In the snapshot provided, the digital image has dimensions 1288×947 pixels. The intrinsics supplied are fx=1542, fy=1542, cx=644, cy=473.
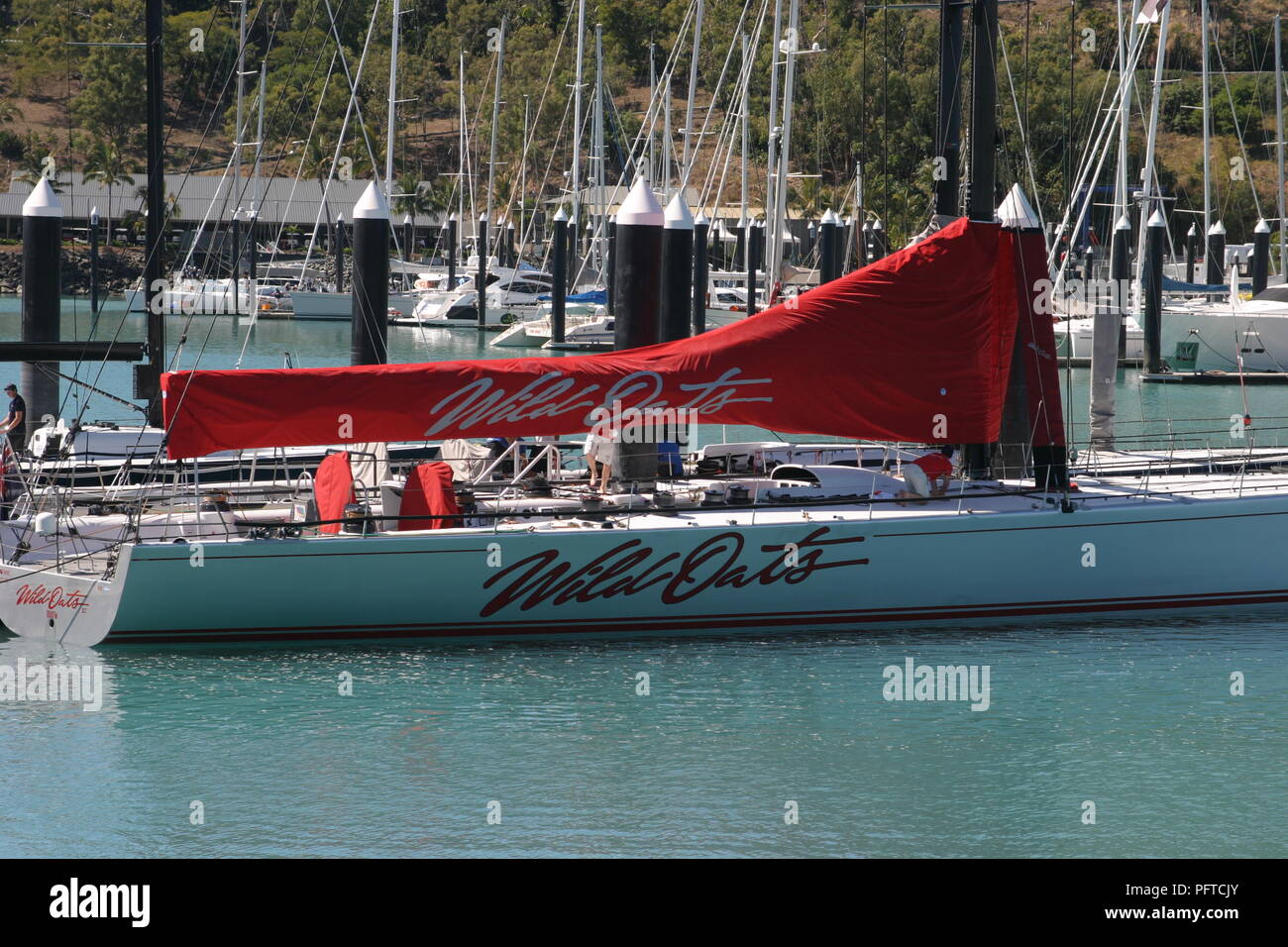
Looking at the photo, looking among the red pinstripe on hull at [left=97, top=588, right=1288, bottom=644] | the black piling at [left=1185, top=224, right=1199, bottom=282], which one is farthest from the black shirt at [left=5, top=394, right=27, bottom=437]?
the black piling at [left=1185, top=224, right=1199, bottom=282]

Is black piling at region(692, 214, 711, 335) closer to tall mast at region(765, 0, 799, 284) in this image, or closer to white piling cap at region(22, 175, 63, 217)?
tall mast at region(765, 0, 799, 284)

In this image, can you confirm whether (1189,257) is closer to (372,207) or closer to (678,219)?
(678,219)

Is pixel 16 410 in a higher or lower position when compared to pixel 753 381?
lower

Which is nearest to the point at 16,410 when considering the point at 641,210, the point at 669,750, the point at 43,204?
the point at 43,204

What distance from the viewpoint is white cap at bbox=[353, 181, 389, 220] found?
23.5 meters

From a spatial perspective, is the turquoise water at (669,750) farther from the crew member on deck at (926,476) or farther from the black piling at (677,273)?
the black piling at (677,273)

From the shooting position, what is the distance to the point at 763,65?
85625mm

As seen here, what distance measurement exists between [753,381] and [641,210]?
12.5ft

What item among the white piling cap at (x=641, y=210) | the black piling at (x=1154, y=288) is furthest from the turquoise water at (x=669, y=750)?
the black piling at (x=1154, y=288)

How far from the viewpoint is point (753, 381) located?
16516mm

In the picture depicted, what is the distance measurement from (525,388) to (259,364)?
101 ft

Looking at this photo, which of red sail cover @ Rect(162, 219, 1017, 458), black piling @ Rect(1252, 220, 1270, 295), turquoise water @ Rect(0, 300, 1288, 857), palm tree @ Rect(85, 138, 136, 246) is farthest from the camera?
palm tree @ Rect(85, 138, 136, 246)

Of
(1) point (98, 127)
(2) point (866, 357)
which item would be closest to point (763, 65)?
(1) point (98, 127)

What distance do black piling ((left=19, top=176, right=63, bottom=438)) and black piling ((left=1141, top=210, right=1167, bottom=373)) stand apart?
28103 mm
